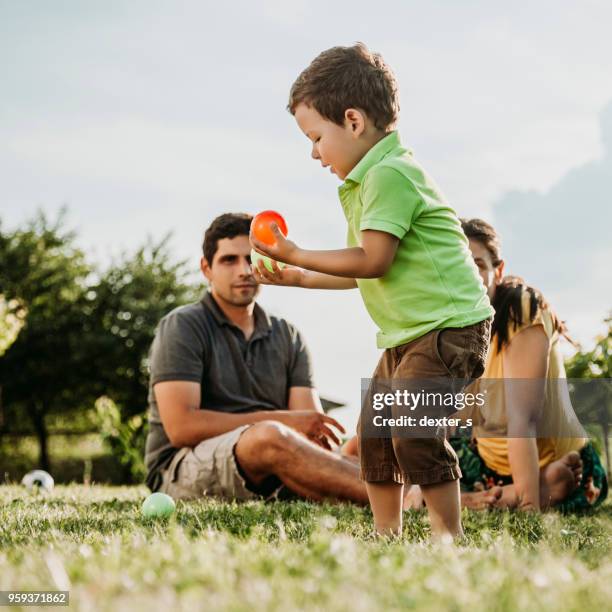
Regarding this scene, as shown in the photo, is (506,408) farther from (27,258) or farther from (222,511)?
(27,258)

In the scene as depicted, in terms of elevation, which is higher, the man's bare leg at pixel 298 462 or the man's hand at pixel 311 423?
the man's hand at pixel 311 423

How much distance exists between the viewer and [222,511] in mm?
3822

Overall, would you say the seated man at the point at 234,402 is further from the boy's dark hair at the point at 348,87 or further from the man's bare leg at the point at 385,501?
the boy's dark hair at the point at 348,87

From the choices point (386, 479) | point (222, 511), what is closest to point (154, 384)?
point (222, 511)

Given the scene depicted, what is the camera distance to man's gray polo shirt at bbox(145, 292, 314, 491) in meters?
5.24

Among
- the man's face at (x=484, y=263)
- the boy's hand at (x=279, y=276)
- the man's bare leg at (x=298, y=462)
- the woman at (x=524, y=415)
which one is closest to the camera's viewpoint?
the boy's hand at (x=279, y=276)

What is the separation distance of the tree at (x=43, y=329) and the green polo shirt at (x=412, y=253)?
973 inches

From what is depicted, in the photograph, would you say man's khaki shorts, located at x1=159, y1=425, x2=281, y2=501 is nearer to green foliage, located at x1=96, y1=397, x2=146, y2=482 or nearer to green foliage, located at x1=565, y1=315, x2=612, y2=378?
green foliage, located at x1=565, y1=315, x2=612, y2=378

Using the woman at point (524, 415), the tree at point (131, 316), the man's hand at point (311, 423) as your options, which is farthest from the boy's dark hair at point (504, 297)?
the tree at point (131, 316)

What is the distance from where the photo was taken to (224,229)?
5.56 m

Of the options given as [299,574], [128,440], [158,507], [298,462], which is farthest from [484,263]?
[128,440]

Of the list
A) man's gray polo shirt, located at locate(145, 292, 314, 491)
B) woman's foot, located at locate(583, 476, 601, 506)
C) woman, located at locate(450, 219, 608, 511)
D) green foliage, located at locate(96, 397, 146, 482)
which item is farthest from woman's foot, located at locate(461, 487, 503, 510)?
green foliage, located at locate(96, 397, 146, 482)

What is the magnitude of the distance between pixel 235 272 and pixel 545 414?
2.17m

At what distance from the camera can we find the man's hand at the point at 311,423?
5.09 m
